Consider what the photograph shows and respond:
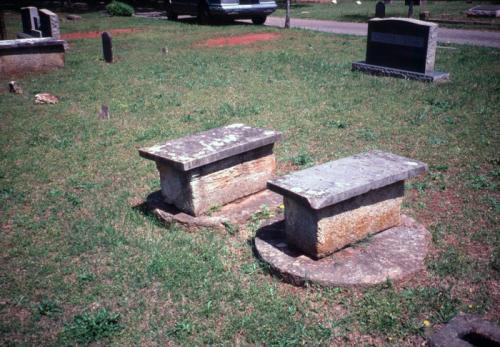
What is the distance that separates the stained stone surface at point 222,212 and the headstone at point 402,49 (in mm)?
6848

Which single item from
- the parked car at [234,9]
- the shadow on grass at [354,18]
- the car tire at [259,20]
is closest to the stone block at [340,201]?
the parked car at [234,9]

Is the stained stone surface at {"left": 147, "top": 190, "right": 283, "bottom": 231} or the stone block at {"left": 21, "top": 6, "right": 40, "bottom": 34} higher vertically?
the stone block at {"left": 21, "top": 6, "right": 40, "bottom": 34}

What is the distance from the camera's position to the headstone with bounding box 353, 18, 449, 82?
1070 centimetres

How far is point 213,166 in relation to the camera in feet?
17.2

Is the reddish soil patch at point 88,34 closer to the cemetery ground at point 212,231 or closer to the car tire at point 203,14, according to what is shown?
the car tire at point 203,14

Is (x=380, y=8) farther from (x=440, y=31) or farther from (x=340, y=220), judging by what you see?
(x=340, y=220)

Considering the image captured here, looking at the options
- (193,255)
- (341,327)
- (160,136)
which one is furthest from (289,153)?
(341,327)

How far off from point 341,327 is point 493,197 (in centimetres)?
299

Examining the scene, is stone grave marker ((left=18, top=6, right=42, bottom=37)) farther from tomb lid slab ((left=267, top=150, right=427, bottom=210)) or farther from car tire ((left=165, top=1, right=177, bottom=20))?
tomb lid slab ((left=267, top=150, right=427, bottom=210))

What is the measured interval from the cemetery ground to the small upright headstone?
2.18 m

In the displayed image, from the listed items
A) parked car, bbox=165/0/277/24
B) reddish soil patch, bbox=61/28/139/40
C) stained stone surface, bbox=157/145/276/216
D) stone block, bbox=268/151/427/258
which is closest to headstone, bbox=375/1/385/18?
parked car, bbox=165/0/277/24

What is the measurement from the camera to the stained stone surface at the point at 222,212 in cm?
516

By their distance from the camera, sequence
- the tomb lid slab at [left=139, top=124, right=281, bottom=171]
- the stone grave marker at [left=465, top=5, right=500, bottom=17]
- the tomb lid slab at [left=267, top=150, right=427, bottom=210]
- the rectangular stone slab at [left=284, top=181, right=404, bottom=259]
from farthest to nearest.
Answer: the stone grave marker at [left=465, top=5, right=500, bottom=17]
the tomb lid slab at [left=139, top=124, right=281, bottom=171]
the rectangular stone slab at [left=284, top=181, right=404, bottom=259]
the tomb lid slab at [left=267, top=150, right=427, bottom=210]

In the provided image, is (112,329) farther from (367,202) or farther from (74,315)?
(367,202)
